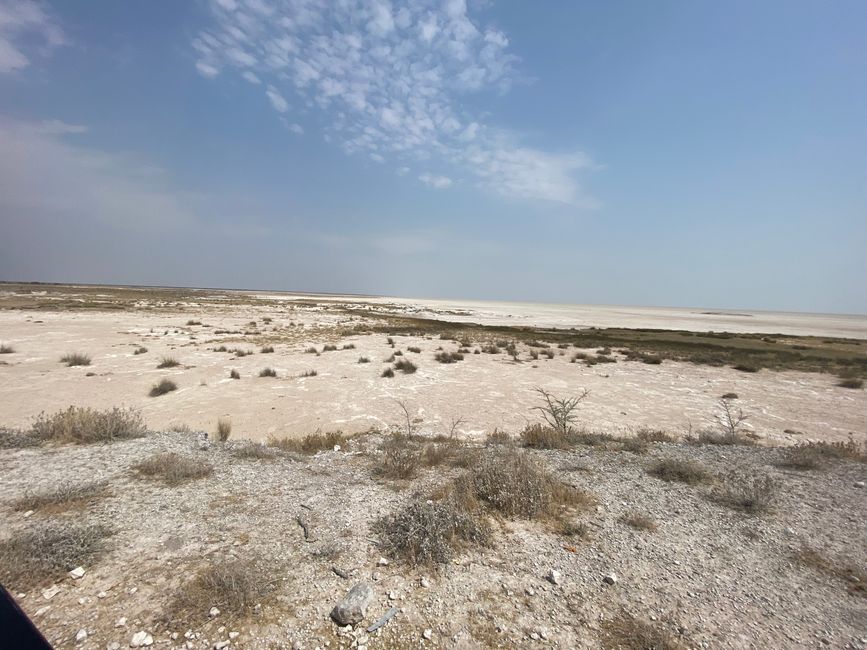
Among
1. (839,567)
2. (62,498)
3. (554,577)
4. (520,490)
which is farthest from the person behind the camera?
(520,490)

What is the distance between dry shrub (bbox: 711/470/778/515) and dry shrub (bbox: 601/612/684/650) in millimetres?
3084

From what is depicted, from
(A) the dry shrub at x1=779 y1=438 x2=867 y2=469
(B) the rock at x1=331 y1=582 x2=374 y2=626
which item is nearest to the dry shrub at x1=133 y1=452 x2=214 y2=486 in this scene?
(B) the rock at x1=331 y1=582 x2=374 y2=626

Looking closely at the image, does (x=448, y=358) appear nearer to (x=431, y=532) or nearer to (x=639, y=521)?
(x=639, y=521)

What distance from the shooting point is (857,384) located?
56.5ft

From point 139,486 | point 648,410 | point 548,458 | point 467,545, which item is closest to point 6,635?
point 467,545

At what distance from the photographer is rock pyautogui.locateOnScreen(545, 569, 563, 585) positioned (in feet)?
11.6

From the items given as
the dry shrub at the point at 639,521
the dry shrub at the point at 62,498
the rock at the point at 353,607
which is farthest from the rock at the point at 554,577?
the dry shrub at the point at 62,498

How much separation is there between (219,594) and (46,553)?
70.1 inches

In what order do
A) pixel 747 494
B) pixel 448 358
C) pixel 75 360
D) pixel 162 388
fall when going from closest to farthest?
pixel 747 494 → pixel 162 388 → pixel 75 360 → pixel 448 358

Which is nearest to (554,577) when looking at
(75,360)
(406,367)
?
Answer: (406,367)

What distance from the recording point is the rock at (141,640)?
8.87 ft

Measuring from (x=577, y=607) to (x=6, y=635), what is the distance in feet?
12.1

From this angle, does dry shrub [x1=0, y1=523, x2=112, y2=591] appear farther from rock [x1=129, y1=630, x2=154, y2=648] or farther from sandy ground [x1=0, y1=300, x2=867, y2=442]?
sandy ground [x1=0, y1=300, x2=867, y2=442]

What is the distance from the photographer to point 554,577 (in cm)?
359
